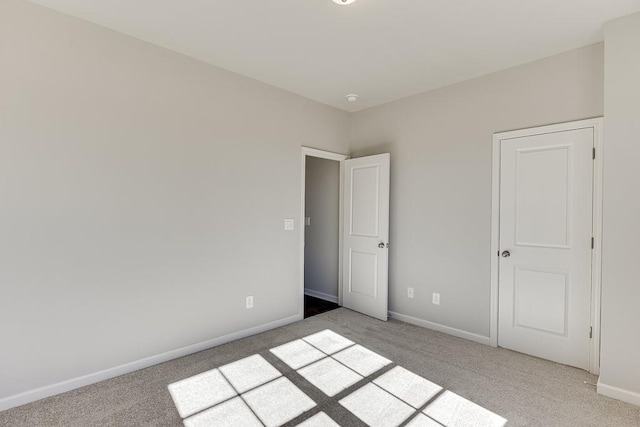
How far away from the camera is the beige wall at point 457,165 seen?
2727 millimetres

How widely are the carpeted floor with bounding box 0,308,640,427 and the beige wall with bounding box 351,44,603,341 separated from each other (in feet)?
Answer: 1.78

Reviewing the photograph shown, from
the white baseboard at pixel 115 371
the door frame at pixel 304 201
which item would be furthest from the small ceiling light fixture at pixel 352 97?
the white baseboard at pixel 115 371

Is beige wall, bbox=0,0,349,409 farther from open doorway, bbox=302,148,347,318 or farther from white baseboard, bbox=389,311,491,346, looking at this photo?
white baseboard, bbox=389,311,491,346

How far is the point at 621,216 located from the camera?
2.19m

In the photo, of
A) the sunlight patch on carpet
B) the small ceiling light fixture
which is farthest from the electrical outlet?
the small ceiling light fixture

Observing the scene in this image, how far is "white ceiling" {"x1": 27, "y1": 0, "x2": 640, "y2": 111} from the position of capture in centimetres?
211

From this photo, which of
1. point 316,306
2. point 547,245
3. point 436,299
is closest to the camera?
point 547,245

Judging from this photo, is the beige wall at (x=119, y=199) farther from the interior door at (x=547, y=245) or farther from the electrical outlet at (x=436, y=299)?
the interior door at (x=547, y=245)

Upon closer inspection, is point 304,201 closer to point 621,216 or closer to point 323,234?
point 323,234

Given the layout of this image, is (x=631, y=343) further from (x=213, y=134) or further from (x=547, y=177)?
(x=213, y=134)

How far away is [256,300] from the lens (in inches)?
131

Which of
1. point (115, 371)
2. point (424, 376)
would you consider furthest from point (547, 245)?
point (115, 371)

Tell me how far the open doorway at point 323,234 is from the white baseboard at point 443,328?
947 mm

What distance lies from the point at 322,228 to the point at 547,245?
9.14 feet
